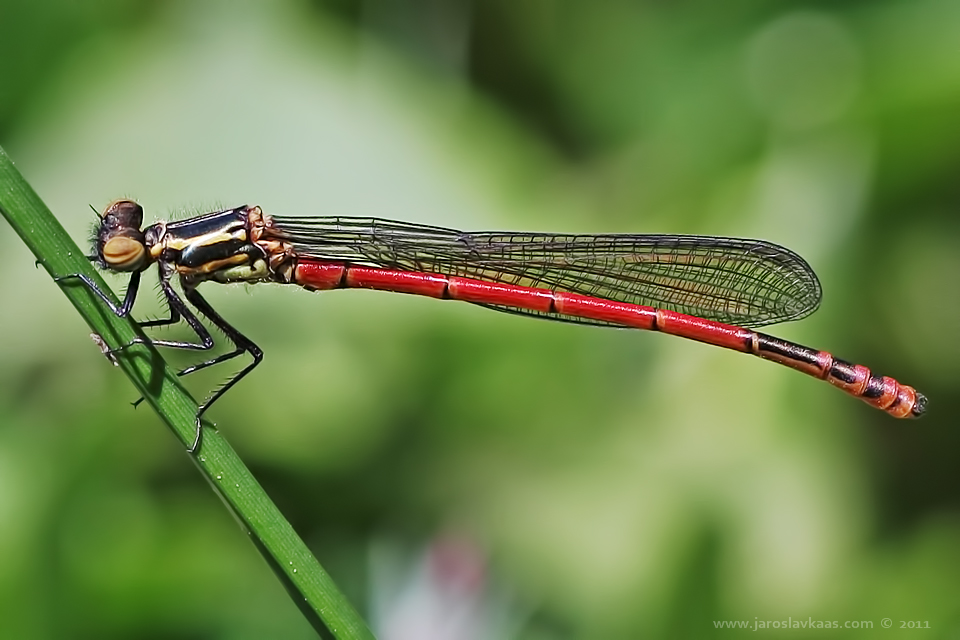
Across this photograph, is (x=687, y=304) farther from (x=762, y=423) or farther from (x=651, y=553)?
(x=651, y=553)

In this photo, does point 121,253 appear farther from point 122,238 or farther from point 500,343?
point 500,343

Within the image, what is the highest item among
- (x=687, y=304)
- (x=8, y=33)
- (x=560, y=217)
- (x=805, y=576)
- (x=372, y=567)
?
(x=8, y=33)

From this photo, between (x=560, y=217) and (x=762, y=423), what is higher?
(x=560, y=217)

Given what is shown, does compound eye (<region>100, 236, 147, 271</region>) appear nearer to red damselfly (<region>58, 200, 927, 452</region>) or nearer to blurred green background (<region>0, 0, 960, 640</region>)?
red damselfly (<region>58, 200, 927, 452</region>)

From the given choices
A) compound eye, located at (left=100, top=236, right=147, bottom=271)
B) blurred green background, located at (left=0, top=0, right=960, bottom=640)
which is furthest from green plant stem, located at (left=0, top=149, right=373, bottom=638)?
blurred green background, located at (left=0, top=0, right=960, bottom=640)

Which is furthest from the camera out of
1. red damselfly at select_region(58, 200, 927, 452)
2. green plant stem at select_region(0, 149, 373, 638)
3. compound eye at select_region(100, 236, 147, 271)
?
red damselfly at select_region(58, 200, 927, 452)

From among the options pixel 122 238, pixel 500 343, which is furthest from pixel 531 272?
pixel 122 238

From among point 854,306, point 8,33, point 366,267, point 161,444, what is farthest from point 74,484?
point 854,306
